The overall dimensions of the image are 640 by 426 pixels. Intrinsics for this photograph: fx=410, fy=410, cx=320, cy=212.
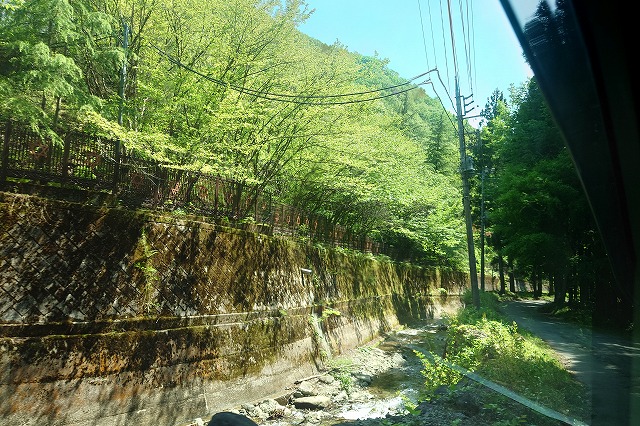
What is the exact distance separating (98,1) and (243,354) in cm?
1226

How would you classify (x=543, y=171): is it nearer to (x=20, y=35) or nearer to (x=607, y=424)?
(x=607, y=424)

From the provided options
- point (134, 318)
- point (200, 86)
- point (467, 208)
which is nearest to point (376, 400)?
point (134, 318)

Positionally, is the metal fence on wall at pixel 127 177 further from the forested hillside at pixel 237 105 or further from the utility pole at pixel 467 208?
the utility pole at pixel 467 208

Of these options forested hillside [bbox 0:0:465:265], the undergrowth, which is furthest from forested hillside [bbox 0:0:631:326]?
the undergrowth

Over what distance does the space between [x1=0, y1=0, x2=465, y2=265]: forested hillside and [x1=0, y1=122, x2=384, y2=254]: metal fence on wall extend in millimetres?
491

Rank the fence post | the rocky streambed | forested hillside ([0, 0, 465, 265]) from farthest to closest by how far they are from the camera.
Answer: forested hillside ([0, 0, 465, 265])
the fence post
the rocky streambed

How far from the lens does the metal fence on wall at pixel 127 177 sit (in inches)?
325

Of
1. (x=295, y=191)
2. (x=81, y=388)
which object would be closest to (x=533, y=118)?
(x=295, y=191)

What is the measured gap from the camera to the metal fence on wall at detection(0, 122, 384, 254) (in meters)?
8.26

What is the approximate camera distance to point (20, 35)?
1130 cm

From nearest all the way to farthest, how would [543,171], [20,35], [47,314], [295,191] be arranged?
[47,314]
[20,35]
[295,191]
[543,171]

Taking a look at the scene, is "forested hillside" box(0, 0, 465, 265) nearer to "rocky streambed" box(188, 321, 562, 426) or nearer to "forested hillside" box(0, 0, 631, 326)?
"forested hillside" box(0, 0, 631, 326)

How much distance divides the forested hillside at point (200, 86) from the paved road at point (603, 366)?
9202 millimetres

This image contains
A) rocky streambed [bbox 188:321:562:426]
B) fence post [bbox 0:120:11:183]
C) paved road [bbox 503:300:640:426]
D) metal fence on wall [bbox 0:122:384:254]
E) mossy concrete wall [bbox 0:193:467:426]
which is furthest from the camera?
metal fence on wall [bbox 0:122:384:254]
